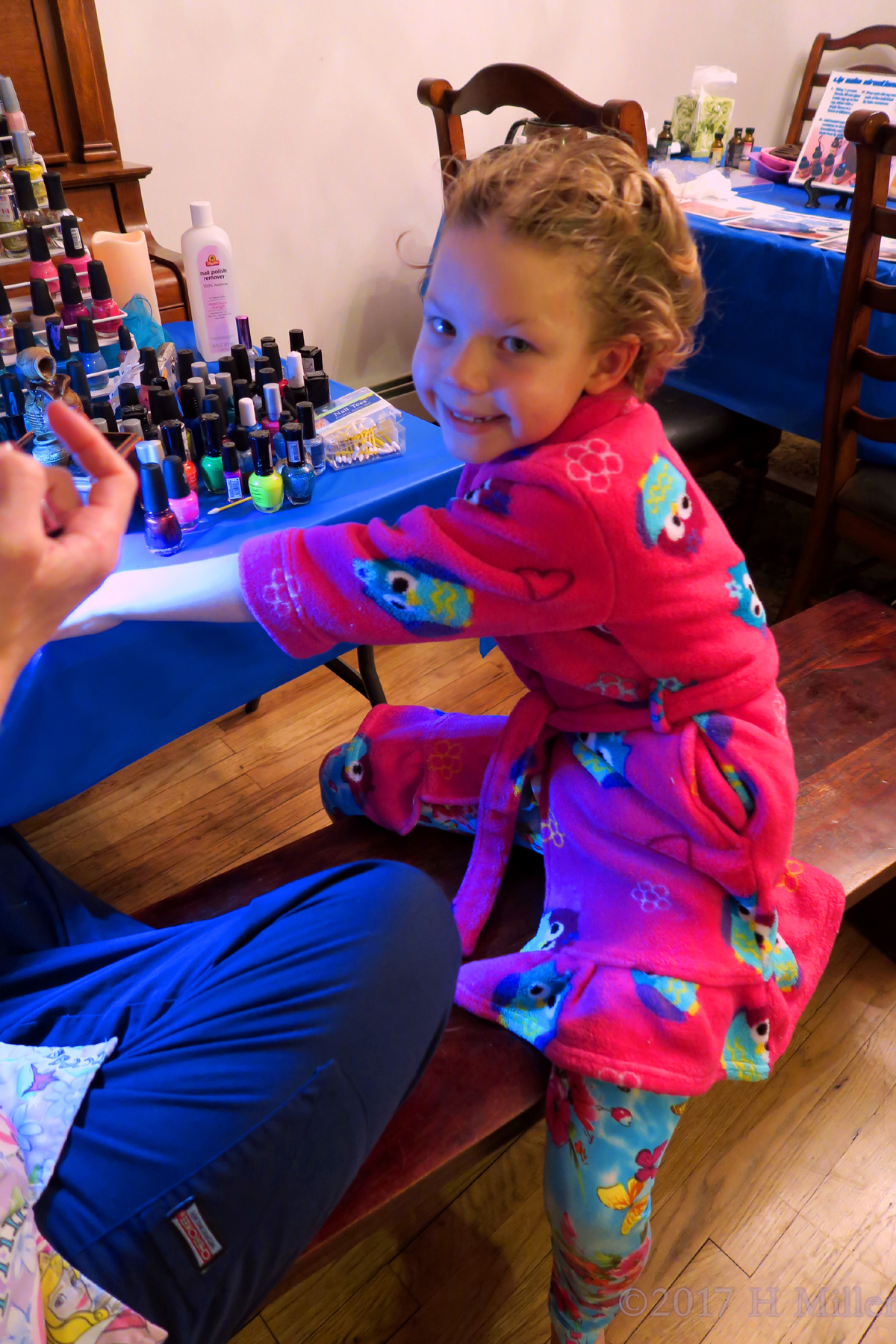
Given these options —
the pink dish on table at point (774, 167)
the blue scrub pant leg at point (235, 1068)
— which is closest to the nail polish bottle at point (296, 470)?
the blue scrub pant leg at point (235, 1068)

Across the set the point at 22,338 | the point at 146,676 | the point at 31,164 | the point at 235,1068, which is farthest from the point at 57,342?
the point at 235,1068

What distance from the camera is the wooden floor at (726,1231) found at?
92 centimetres

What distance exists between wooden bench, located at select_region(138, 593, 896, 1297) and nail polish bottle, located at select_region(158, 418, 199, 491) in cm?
40

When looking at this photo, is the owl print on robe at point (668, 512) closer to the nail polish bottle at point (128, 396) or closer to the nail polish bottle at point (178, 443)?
the nail polish bottle at point (178, 443)

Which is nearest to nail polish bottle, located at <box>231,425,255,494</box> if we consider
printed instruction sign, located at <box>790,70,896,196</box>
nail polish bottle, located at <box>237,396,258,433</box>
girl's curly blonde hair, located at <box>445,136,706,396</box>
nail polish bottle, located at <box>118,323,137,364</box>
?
nail polish bottle, located at <box>237,396,258,433</box>

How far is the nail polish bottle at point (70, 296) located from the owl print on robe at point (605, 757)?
77 centimetres

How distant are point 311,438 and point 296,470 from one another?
0.26 ft

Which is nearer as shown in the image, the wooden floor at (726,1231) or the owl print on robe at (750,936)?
the owl print on robe at (750,936)

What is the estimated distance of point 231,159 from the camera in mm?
1946

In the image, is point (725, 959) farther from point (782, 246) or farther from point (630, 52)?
point (630, 52)

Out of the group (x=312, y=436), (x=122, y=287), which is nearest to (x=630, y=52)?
(x=122, y=287)

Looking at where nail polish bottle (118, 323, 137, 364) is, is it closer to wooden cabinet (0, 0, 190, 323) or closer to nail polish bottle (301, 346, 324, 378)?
nail polish bottle (301, 346, 324, 378)

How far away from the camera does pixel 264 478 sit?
88 cm

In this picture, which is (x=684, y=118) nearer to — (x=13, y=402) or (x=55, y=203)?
(x=55, y=203)
